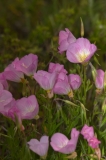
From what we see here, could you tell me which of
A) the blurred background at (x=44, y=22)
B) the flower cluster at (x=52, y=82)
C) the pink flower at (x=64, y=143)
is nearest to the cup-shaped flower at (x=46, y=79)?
the flower cluster at (x=52, y=82)

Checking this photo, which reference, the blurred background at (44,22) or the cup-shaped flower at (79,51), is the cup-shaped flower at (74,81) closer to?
the cup-shaped flower at (79,51)

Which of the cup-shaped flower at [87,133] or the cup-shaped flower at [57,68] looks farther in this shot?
the cup-shaped flower at [57,68]

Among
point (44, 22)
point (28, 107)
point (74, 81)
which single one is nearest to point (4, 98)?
point (28, 107)

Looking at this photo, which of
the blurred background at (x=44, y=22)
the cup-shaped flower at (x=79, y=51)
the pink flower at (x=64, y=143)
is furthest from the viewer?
the blurred background at (x=44, y=22)

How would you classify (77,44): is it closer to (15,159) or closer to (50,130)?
(50,130)

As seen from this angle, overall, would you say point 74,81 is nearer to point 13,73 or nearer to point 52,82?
point 52,82

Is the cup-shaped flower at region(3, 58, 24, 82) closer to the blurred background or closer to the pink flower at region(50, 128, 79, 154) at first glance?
the pink flower at region(50, 128, 79, 154)
